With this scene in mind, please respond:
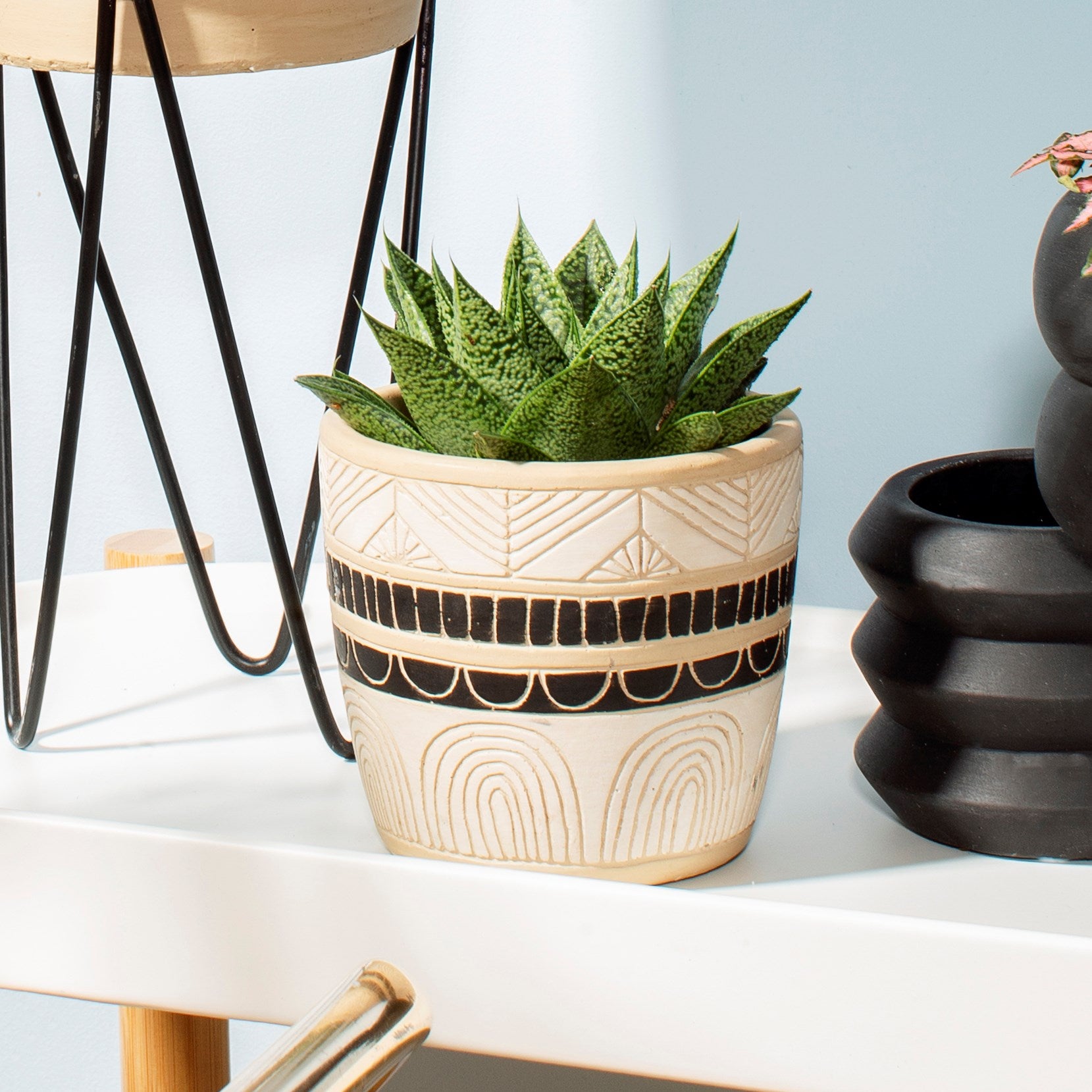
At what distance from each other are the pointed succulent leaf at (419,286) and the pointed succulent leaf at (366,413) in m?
0.03

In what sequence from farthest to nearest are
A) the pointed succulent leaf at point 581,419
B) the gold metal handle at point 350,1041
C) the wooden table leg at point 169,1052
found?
1. the wooden table leg at point 169,1052
2. the pointed succulent leaf at point 581,419
3. the gold metal handle at point 350,1041

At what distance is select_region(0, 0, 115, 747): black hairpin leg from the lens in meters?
0.39

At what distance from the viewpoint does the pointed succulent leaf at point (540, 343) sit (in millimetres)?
350

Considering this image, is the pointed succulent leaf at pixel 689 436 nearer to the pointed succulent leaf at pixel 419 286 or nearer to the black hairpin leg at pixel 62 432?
the pointed succulent leaf at pixel 419 286

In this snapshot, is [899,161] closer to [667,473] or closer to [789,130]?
[789,130]

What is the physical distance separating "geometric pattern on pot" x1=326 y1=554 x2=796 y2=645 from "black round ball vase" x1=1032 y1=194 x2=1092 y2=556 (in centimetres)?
9

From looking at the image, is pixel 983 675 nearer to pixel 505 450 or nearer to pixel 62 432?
pixel 505 450

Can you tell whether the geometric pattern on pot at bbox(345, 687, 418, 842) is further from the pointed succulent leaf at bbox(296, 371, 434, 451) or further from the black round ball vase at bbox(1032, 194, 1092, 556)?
the black round ball vase at bbox(1032, 194, 1092, 556)

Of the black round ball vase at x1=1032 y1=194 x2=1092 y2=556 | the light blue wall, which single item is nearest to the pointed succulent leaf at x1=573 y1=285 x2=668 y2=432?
the black round ball vase at x1=1032 y1=194 x2=1092 y2=556

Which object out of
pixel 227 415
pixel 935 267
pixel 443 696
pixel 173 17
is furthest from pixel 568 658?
pixel 227 415

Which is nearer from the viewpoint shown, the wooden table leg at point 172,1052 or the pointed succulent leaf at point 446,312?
the pointed succulent leaf at point 446,312

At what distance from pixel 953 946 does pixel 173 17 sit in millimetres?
332

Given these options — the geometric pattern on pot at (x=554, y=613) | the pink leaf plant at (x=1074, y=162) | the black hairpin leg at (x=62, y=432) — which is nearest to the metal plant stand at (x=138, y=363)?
the black hairpin leg at (x=62, y=432)

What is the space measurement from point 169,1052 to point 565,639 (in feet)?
0.95
